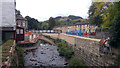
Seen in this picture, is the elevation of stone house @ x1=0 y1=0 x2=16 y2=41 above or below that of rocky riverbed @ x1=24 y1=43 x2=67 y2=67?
above

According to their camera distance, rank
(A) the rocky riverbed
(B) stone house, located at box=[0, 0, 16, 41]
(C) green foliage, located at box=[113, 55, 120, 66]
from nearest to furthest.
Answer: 1. (C) green foliage, located at box=[113, 55, 120, 66]
2. (A) the rocky riverbed
3. (B) stone house, located at box=[0, 0, 16, 41]

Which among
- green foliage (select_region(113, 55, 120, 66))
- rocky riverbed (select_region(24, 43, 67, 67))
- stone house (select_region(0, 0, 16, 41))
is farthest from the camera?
stone house (select_region(0, 0, 16, 41))

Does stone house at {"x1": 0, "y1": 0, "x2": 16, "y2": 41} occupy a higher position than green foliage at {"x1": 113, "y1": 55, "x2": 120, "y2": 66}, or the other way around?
stone house at {"x1": 0, "y1": 0, "x2": 16, "y2": 41}

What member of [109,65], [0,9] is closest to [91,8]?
[109,65]

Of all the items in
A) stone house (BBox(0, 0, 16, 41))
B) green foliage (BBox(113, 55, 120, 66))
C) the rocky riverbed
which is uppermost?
stone house (BBox(0, 0, 16, 41))

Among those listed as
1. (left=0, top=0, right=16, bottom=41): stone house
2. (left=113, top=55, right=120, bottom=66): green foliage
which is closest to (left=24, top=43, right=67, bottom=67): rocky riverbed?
(left=0, top=0, right=16, bottom=41): stone house

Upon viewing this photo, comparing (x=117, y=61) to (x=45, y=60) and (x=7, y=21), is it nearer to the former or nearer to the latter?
(x=45, y=60)

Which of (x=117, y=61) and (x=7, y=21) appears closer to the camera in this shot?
(x=117, y=61)

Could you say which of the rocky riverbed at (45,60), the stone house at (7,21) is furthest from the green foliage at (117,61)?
the stone house at (7,21)

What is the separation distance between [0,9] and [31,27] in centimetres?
2768

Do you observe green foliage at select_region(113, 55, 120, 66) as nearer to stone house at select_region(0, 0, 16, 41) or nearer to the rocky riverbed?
the rocky riverbed

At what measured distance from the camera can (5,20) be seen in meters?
17.5

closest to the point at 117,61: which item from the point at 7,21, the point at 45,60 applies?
the point at 45,60

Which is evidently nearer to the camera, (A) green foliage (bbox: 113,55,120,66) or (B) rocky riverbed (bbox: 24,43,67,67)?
(A) green foliage (bbox: 113,55,120,66)
